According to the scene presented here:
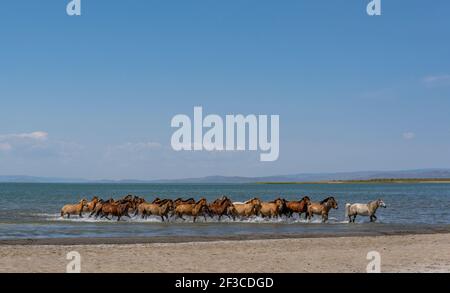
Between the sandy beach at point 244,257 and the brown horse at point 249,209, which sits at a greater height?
the brown horse at point 249,209

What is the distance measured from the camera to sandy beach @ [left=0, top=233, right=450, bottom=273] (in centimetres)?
1305

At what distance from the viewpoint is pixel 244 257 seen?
15.2 meters

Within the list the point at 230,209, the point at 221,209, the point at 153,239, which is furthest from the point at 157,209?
the point at 153,239

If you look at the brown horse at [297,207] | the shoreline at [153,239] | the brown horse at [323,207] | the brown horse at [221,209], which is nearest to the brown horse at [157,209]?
the brown horse at [221,209]

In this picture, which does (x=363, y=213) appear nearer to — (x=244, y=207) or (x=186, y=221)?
(x=244, y=207)

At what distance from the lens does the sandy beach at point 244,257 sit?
13047 millimetres

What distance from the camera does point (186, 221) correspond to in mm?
31938

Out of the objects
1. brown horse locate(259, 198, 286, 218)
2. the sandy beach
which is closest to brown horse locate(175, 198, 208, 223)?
brown horse locate(259, 198, 286, 218)

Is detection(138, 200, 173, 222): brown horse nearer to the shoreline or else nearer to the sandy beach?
the shoreline

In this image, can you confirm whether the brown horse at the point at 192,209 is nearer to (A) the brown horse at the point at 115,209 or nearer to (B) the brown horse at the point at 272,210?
(A) the brown horse at the point at 115,209

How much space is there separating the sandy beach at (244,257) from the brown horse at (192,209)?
40.2 ft

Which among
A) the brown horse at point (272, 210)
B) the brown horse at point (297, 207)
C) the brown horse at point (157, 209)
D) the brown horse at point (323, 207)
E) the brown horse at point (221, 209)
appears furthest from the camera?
the brown horse at point (297, 207)

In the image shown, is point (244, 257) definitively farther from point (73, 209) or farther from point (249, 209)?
point (73, 209)

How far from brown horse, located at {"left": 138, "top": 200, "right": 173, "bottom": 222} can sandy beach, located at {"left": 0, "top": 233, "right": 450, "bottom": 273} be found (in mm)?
13434
